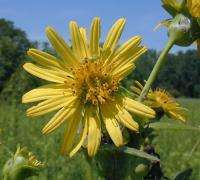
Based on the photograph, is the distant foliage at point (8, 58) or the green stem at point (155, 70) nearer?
the green stem at point (155, 70)

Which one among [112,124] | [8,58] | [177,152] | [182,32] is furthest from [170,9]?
[8,58]

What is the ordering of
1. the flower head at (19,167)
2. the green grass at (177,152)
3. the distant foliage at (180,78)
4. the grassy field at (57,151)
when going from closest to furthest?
1. the flower head at (19,167)
2. the grassy field at (57,151)
3. the green grass at (177,152)
4. the distant foliage at (180,78)

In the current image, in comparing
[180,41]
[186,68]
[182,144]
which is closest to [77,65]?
[180,41]

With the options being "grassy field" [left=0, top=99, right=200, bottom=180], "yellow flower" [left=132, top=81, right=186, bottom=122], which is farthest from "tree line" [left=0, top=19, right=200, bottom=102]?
"yellow flower" [left=132, top=81, right=186, bottom=122]

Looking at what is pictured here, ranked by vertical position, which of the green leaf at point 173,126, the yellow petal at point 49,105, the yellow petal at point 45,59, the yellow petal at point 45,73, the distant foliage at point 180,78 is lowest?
the distant foliage at point 180,78

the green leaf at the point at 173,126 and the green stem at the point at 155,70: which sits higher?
the green stem at the point at 155,70

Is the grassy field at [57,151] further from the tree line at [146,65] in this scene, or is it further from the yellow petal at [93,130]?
the tree line at [146,65]

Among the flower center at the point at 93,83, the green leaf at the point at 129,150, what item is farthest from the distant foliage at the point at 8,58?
the green leaf at the point at 129,150
